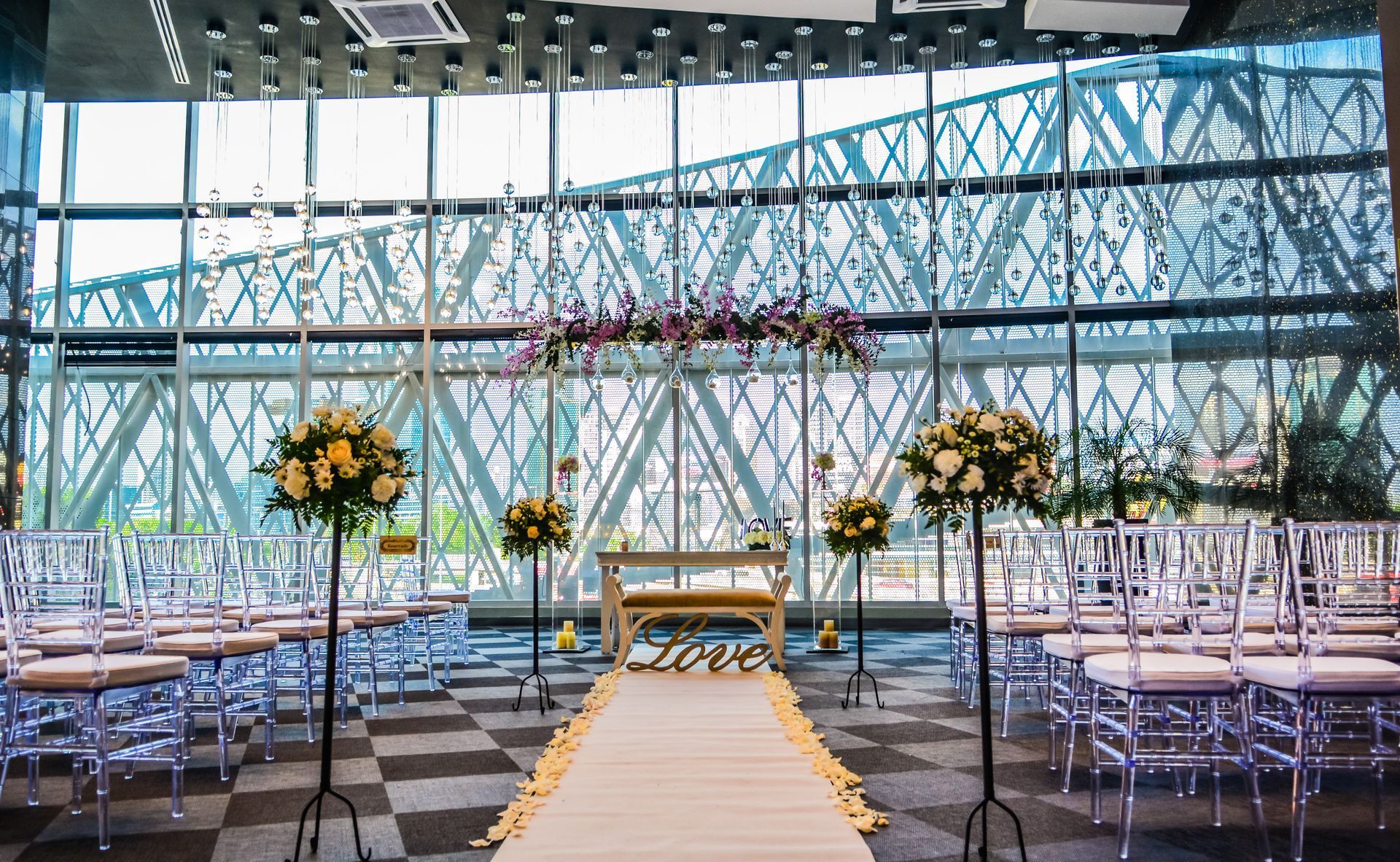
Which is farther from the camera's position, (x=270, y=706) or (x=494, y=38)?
(x=494, y=38)

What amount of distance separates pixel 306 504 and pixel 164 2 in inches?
189

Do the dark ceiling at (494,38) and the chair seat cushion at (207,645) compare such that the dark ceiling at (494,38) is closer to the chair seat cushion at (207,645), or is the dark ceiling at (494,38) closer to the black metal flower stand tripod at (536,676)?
the black metal flower stand tripod at (536,676)

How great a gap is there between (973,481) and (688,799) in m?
1.39

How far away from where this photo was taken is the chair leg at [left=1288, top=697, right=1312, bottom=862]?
2.80 m

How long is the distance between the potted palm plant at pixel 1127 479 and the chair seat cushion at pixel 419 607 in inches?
177

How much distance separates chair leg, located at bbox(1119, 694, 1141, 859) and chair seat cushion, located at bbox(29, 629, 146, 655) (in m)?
3.46

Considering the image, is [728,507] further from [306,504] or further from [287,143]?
[306,504]

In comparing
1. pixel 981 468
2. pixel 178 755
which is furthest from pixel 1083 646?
pixel 178 755

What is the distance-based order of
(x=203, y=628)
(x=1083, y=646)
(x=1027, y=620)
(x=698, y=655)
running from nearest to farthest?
(x=1083, y=646) < (x=203, y=628) < (x=1027, y=620) < (x=698, y=655)

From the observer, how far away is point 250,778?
12.4 feet

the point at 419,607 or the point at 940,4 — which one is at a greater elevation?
the point at 940,4

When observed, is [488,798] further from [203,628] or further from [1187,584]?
[1187,584]

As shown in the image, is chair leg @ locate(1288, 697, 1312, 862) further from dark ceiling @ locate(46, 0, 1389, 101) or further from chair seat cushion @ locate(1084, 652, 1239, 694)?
dark ceiling @ locate(46, 0, 1389, 101)

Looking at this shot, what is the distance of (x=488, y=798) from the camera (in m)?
3.42
